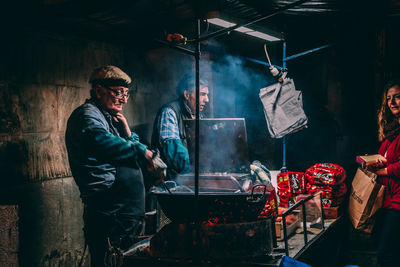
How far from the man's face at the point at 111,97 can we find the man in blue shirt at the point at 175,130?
35.6 inches

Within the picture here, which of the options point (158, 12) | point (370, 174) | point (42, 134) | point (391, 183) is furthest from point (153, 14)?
point (391, 183)

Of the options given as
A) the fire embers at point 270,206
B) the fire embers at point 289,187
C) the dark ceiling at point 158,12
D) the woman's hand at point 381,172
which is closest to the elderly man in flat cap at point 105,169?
the dark ceiling at point 158,12

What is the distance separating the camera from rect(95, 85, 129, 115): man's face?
14.9ft

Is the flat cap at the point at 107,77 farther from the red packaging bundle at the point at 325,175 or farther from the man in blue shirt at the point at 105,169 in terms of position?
A: the red packaging bundle at the point at 325,175

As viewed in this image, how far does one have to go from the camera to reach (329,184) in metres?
5.89

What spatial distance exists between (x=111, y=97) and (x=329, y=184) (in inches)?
152

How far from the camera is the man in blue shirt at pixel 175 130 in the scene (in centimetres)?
522

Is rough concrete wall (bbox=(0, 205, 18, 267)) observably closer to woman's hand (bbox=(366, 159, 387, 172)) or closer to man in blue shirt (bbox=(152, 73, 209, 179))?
man in blue shirt (bbox=(152, 73, 209, 179))

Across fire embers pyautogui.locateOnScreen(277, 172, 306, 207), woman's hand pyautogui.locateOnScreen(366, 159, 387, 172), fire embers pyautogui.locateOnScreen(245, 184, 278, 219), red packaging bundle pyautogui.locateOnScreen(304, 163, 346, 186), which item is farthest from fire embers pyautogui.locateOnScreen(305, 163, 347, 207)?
fire embers pyautogui.locateOnScreen(245, 184, 278, 219)

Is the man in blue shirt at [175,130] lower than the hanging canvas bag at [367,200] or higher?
higher

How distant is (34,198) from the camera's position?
422cm

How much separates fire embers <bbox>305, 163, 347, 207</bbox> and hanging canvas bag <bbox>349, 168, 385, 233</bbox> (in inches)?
14.6

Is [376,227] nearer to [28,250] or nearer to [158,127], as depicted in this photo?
[158,127]

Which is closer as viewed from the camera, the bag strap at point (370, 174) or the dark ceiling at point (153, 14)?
the dark ceiling at point (153, 14)
